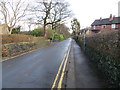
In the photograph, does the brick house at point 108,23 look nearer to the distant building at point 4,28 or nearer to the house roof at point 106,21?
the house roof at point 106,21

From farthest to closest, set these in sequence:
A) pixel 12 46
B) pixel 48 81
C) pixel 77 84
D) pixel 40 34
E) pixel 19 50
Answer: pixel 40 34 < pixel 19 50 < pixel 12 46 < pixel 48 81 < pixel 77 84

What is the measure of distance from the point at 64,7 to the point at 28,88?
42723mm

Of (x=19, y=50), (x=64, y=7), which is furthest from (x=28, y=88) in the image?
(x=64, y=7)

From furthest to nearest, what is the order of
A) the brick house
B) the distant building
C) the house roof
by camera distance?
the house roof → the brick house → the distant building

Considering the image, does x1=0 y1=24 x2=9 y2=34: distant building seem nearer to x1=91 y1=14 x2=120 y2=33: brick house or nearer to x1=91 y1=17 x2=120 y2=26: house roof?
x1=91 y1=14 x2=120 y2=33: brick house

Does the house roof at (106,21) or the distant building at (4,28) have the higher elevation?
the house roof at (106,21)

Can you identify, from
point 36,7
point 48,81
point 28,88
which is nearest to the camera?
point 28,88

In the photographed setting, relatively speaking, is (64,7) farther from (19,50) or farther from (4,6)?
(19,50)

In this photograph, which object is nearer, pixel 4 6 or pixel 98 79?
pixel 98 79

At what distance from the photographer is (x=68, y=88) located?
6066mm

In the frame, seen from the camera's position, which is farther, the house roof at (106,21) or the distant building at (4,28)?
the house roof at (106,21)

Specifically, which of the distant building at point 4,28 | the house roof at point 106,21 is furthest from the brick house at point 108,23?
the distant building at point 4,28

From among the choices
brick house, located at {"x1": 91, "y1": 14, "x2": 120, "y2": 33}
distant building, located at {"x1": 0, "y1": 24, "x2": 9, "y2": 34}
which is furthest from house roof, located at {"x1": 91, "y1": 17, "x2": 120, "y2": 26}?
distant building, located at {"x1": 0, "y1": 24, "x2": 9, "y2": 34}

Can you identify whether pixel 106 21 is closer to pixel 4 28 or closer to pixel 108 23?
pixel 108 23
